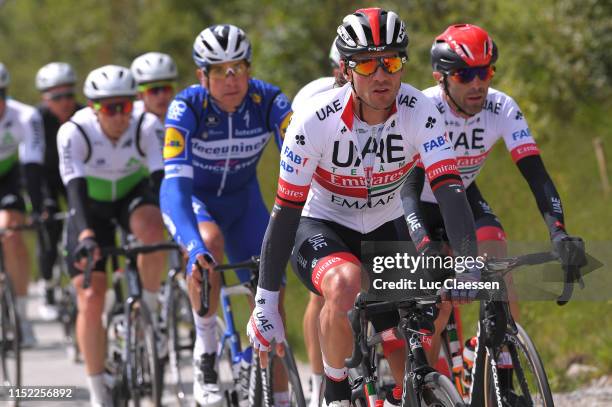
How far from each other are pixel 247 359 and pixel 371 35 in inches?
89.6

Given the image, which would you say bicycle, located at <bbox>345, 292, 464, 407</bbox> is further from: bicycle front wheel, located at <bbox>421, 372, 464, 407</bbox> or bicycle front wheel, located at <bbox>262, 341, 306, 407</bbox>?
bicycle front wheel, located at <bbox>262, 341, 306, 407</bbox>

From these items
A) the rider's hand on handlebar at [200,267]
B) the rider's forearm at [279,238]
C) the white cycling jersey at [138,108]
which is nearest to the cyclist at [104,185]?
the white cycling jersey at [138,108]

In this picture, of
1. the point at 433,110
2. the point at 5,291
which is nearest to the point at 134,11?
the point at 5,291

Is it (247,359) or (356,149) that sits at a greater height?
(356,149)

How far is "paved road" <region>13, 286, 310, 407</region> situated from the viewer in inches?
329

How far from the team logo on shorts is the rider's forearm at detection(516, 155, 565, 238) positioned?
192 cm

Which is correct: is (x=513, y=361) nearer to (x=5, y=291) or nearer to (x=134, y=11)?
(x=5, y=291)

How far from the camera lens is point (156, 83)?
9117 millimetres

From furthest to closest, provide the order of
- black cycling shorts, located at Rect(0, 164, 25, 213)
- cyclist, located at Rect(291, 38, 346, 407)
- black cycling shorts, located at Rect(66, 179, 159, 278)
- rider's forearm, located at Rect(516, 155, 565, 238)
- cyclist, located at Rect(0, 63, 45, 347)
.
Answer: black cycling shorts, located at Rect(0, 164, 25, 213), cyclist, located at Rect(0, 63, 45, 347), black cycling shorts, located at Rect(66, 179, 159, 278), cyclist, located at Rect(291, 38, 346, 407), rider's forearm, located at Rect(516, 155, 565, 238)

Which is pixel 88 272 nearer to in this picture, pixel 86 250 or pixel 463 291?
pixel 86 250

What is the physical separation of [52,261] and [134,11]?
2178cm

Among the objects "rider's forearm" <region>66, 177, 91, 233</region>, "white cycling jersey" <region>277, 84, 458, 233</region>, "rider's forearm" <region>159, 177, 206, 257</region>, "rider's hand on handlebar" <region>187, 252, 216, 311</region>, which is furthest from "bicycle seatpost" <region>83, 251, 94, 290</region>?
"white cycling jersey" <region>277, 84, 458, 233</region>

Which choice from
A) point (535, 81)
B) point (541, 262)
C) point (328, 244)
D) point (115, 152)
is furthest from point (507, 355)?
point (535, 81)

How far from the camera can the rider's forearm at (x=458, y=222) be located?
177 inches
